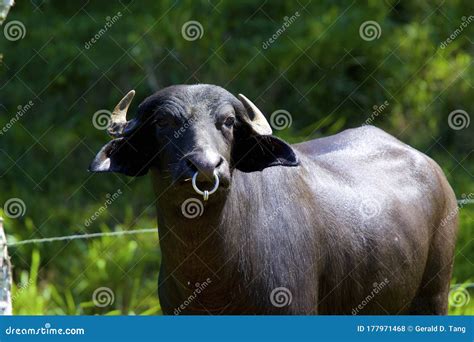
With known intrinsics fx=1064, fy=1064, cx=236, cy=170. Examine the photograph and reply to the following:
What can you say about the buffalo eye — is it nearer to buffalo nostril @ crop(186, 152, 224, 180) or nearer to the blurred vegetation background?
buffalo nostril @ crop(186, 152, 224, 180)

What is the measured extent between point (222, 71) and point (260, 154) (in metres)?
7.53

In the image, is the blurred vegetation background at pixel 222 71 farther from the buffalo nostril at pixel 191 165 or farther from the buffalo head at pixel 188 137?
the buffalo nostril at pixel 191 165

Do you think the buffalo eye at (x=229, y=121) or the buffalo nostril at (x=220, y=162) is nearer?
the buffalo nostril at (x=220, y=162)

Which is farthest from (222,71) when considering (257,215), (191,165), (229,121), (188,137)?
(191,165)

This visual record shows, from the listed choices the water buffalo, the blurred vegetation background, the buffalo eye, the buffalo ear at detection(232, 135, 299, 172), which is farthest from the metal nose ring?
the blurred vegetation background

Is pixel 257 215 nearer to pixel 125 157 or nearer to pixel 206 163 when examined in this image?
pixel 125 157

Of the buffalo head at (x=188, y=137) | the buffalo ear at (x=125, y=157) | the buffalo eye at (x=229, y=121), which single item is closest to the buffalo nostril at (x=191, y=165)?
the buffalo head at (x=188, y=137)

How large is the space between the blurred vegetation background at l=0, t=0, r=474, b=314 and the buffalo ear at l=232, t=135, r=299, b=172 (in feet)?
22.3

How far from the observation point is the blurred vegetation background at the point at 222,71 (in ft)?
43.4

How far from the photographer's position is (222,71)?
43.7 ft

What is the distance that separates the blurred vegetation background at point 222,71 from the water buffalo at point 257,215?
235 inches

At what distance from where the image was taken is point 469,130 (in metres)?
13.5

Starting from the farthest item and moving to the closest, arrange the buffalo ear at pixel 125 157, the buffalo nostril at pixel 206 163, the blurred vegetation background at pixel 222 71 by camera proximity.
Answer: the blurred vegetation background at pixel 222 71 < the buffalo ear at pixel 125 157 < the buffalo nostril at pixel 206 163

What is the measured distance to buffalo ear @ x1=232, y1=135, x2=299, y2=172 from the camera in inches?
231
